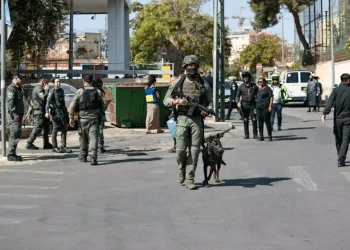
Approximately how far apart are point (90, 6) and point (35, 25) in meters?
16.7

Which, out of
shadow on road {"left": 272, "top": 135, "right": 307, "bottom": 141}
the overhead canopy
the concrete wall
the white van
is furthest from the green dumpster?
the concrete wall

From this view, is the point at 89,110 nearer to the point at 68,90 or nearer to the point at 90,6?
the point at 68,90

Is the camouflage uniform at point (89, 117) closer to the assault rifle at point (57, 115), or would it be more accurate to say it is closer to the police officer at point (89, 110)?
the police officer at point (89, 110)

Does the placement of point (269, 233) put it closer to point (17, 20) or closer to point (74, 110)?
point (74, 110)

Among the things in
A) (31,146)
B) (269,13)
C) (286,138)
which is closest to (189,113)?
(31,146)

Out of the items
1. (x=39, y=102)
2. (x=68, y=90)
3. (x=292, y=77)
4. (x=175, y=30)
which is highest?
(x=175, y=30)

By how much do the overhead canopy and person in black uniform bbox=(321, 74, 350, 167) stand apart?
35.6m

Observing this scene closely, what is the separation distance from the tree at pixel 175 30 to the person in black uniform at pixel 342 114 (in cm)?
4526

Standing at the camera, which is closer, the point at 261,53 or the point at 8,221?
the point at 8,221

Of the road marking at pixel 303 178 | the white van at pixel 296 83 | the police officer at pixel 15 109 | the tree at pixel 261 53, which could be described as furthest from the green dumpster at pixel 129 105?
the tree at pixel 261 53

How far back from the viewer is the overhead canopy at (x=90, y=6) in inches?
1875

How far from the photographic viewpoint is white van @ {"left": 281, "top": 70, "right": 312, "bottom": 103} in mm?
40156

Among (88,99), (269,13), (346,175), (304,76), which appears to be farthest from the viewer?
(269,13)

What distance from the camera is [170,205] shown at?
9.06 meters
